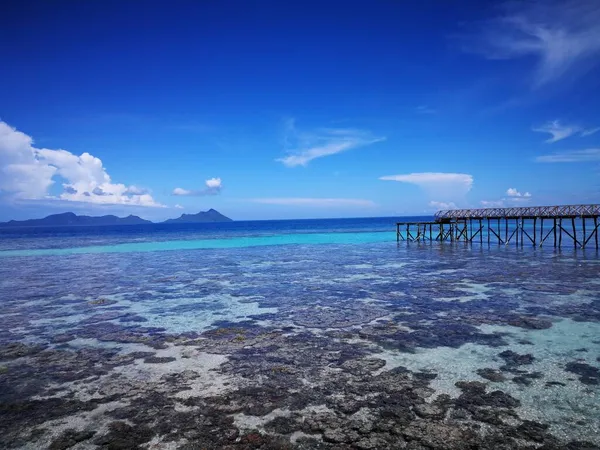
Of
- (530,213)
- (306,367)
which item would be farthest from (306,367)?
(530,213)

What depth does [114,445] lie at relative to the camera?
247 inches

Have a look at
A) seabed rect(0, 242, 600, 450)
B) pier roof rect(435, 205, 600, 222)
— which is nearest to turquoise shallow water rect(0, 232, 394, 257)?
pier roof rect(435, 205, 600, 222)

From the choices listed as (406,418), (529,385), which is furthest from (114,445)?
(529,385)

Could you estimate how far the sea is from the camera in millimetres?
→ 6559

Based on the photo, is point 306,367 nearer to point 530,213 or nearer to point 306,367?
point 306,367

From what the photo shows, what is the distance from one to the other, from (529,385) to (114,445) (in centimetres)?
843

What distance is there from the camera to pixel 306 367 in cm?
945

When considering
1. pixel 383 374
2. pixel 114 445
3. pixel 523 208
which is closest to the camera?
pixel 114 445

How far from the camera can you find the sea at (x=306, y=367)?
21.5 feet

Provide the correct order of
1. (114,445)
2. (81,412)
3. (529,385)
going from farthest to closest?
1. (529,385)
2. (81,412)
3. (114,445)

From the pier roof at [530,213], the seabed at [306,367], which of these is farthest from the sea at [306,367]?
the pier roof at [530,213]

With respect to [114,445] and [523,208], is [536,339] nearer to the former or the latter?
[114,445]

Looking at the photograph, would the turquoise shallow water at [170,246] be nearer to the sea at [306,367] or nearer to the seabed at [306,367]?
the sea at [306,367]

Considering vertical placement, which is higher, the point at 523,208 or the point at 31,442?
the point at 523,208
